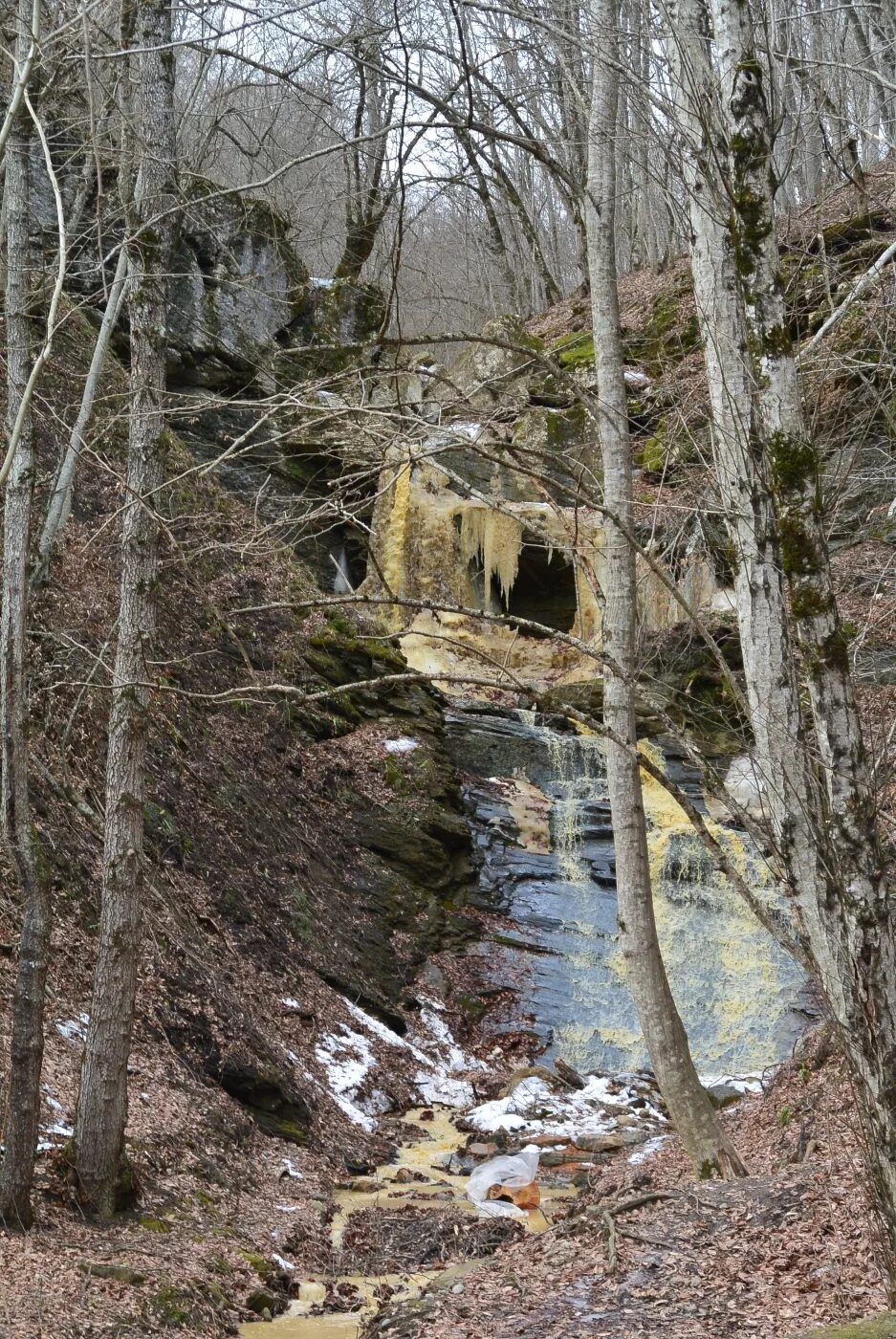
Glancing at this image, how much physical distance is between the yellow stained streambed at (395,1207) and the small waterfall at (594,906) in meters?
2.90

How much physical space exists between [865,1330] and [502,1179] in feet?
15.7

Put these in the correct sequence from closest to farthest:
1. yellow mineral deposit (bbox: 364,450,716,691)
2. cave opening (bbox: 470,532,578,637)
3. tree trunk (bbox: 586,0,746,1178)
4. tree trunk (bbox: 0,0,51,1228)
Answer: tree trunk (bbox: 0,0,51,1228) → tree trunk (bbox: 586,0,746,1178) → yellow mineral deposit (bbox: 364,450,716,691) → cave opening (bbox: 470,532,578,637)

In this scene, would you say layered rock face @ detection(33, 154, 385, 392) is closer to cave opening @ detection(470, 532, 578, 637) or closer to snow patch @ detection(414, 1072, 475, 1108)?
cave opening @ detection(470, 532, 578, 637)

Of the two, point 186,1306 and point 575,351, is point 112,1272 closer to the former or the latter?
point 186,1306

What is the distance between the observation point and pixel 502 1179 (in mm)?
7297

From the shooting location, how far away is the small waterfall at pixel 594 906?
11.3m

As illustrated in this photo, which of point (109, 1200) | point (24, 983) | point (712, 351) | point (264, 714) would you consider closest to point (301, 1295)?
point (109, 1200)

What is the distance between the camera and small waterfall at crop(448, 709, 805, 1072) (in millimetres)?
11289

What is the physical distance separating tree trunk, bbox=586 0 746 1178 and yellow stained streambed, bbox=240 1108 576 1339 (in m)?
1.12

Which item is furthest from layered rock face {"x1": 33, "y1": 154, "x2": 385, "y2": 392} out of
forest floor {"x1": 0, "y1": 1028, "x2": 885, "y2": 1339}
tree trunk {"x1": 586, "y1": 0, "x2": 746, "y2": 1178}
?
forest floor {"x1": 0, "y1": 1028, "x2": 885, "y2": 1339}

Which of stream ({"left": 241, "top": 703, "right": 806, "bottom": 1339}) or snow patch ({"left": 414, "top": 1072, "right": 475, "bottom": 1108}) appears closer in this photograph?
snow patch ({"left": 414, "top": 1072, "right": 475, "bottom": 1108})

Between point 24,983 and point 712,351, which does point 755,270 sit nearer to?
point 712,351

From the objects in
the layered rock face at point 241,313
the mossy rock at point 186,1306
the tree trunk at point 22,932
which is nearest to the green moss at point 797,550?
the tree trunk at point 22,932

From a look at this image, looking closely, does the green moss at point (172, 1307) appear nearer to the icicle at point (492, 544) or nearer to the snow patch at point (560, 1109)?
the snow patch at point (560, 1109)
